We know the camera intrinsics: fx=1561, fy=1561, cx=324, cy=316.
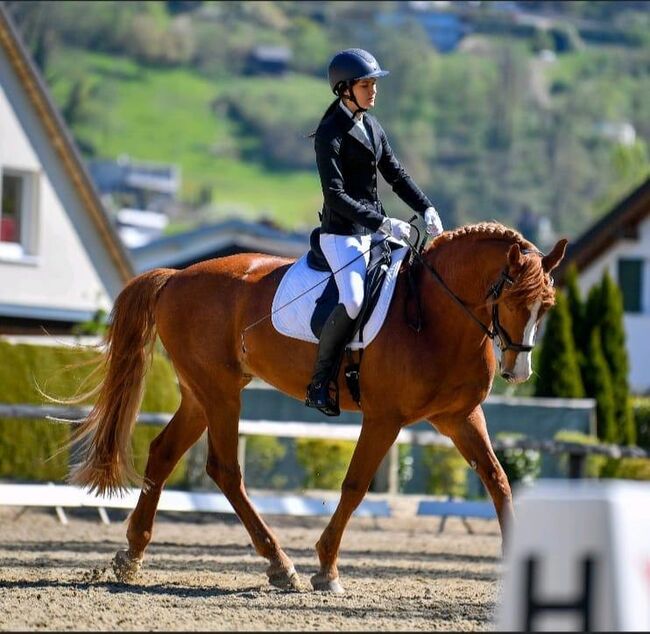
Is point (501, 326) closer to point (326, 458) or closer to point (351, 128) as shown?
point (351, 128)

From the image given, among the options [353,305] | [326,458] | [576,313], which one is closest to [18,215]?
[576,313]

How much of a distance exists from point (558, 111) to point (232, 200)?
103ft

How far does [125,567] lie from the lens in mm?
9422

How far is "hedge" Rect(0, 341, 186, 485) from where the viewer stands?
54.3 feet

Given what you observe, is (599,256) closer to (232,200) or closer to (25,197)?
(25,197)

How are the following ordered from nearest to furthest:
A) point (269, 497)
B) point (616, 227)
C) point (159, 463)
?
point (159, 463), point (269, 497), point (616, 227)

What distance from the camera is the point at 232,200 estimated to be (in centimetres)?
13125

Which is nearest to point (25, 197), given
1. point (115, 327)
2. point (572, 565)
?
point (115, 327)

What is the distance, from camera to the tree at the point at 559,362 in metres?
24.6

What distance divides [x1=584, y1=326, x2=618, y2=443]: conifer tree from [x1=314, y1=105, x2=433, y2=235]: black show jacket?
15775 millimetres

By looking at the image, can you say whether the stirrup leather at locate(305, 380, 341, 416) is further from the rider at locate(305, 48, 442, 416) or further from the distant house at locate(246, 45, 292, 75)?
→ the distant house at locate(246, 45, 292, 75)

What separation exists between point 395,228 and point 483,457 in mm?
1386

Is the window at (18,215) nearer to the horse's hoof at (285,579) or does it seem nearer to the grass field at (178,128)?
the horse's hoof at (285,579)

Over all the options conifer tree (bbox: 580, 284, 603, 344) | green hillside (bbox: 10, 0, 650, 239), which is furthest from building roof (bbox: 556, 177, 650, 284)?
green hillside (bbox: 10, 0, 650, 239)
